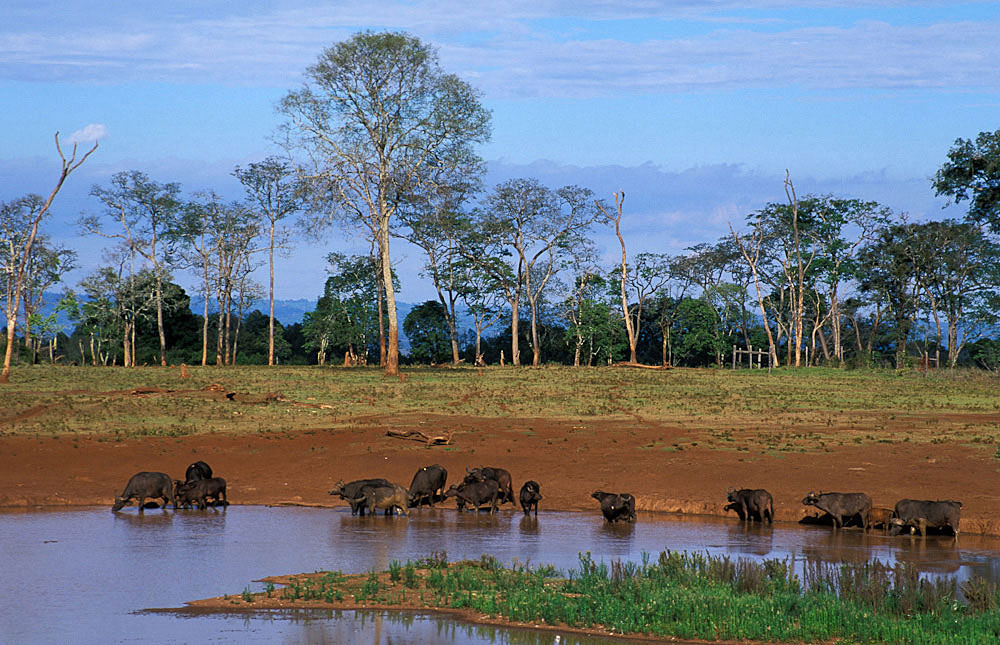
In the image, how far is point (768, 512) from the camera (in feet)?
54.1

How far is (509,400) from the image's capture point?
1280 inches

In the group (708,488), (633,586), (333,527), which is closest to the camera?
(633,586)

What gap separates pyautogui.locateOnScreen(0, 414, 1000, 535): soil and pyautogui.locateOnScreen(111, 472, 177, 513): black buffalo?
1.34 metres

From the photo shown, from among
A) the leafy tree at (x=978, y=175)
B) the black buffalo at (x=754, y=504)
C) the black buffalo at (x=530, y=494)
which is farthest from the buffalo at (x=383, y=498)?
the leafy tree at (x=978, y=175)

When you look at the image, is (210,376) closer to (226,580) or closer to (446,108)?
(446,108)

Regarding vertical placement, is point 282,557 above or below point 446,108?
below

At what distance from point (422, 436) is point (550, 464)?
355 cm

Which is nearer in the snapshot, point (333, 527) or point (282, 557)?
point (282, 557)

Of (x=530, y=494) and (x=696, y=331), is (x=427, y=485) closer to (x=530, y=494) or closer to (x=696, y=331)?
(x=530, y=494)

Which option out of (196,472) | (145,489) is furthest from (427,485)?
(145,489)

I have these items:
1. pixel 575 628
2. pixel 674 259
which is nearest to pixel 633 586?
pixel 575 628

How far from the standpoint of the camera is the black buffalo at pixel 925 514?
14.9m

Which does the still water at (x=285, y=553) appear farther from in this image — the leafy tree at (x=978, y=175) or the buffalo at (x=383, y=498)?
the leafy tree at (x=978, y=175)

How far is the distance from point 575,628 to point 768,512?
765 centimetres
